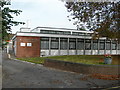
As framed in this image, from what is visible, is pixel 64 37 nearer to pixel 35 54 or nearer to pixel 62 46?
pixel 62 46

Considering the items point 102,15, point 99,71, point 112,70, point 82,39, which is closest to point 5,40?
point 99,71

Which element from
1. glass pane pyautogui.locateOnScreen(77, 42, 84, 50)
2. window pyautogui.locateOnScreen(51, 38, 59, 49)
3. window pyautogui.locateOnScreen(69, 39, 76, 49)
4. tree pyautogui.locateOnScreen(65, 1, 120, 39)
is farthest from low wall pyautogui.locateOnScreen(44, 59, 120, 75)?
glass pane pyautogui.locateOnScreen(77, 42, 84, 50)

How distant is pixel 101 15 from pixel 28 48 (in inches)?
598

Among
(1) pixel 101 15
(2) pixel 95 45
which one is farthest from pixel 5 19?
(2) pixel 95 45

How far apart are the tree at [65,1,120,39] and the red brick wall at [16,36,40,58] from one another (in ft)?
40.2

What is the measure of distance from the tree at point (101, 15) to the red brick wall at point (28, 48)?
12.2 metres

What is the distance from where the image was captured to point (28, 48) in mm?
25672

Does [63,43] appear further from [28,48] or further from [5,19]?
[5,19]

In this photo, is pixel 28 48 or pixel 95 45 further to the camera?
pixel 95 45

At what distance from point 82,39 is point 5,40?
22.3 meters

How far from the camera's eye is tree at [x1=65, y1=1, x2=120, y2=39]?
1399 cm

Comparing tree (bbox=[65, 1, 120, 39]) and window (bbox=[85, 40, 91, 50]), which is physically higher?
tree (bbox=[65, 1, 120, 39])

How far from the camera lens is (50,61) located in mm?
14531

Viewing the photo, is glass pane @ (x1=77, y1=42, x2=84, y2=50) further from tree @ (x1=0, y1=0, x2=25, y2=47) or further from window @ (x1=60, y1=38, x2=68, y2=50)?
tree @ (x1=0, y1=0, x2=25, y2=47)
